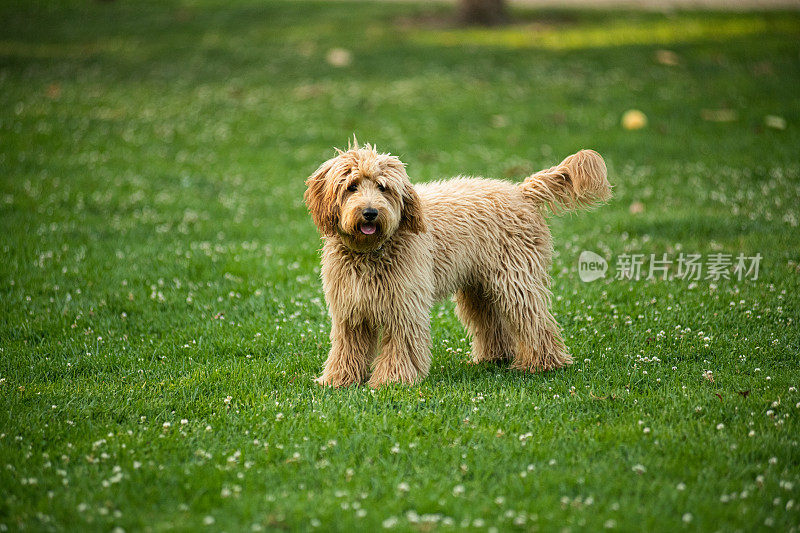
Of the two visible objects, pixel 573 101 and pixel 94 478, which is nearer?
pixel 94 478

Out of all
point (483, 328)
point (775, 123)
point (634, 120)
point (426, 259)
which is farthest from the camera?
point (634, 120)

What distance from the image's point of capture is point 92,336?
24.3 feet

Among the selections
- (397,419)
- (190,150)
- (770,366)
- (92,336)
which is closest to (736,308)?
(770,366)

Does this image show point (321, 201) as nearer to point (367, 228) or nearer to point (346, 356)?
point (367, 228)

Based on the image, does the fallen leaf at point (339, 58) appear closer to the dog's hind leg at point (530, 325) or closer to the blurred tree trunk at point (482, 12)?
the blurred tree trunk at point (482, 12)

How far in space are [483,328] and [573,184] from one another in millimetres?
1589

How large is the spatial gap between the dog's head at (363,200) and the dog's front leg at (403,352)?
2.41 ft

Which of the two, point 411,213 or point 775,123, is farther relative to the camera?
point 775,123

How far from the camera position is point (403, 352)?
6.22m

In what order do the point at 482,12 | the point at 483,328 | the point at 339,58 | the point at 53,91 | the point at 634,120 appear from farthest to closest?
the point at 482,12 → the point at 339,58 → the point at 53,91 → the point at 634,120 → the point at 483,328

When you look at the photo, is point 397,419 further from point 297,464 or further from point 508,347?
point 508,347

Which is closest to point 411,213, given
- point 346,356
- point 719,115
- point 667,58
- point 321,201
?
point 321,201

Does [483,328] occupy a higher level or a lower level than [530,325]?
lower

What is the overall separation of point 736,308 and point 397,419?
432 cm
